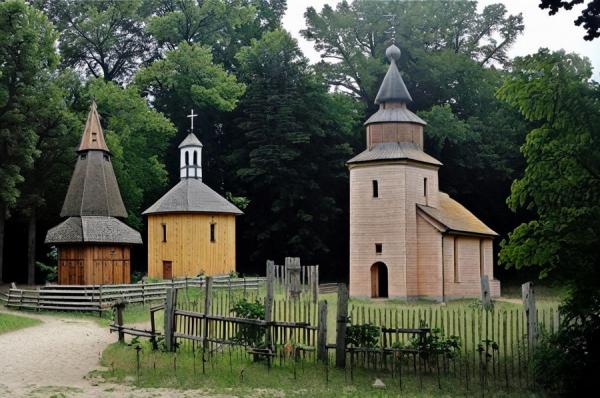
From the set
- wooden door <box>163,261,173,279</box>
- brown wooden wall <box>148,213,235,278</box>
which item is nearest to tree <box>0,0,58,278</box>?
brown wooden wall <box>148,213,235,278</box>

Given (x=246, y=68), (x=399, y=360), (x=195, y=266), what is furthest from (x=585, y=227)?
(x=246, y=68)

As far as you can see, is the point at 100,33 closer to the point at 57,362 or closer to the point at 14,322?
the point at 14,322

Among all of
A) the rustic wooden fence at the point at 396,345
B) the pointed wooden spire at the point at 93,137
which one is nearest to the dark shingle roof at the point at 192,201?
the pointed wooden spire at the point at 93,137

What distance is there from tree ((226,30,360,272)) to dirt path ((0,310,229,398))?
24349mm

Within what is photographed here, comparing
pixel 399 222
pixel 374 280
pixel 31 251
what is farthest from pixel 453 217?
pixel 31 251

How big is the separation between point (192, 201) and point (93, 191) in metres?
6.86

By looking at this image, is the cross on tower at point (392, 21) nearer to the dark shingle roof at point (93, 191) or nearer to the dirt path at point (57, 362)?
the dark shingle roof at point (93, 191)

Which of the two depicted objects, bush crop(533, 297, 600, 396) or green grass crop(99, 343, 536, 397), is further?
green grass crop(99, 343, 536, 397)

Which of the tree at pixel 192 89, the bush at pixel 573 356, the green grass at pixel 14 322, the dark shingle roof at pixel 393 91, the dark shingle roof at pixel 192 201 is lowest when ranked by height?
the green grass at pixel 14 322

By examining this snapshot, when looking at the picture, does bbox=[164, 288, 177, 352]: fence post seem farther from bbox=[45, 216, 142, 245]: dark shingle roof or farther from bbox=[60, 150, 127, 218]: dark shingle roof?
bbox=[60, 150, 127, 218]: dark shingle roof

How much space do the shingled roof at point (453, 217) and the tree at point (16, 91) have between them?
68.0 ft

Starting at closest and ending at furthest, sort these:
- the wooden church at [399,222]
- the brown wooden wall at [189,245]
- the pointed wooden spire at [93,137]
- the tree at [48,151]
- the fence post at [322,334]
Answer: the fence post at [322,334]
the wooden church at [399,222]
the pointed wooden spire at [93,137]
the brown wooden wall at [189,245]
the tree at [48,151]

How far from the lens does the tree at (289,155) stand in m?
52.0

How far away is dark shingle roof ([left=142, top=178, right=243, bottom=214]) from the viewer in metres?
43.4
